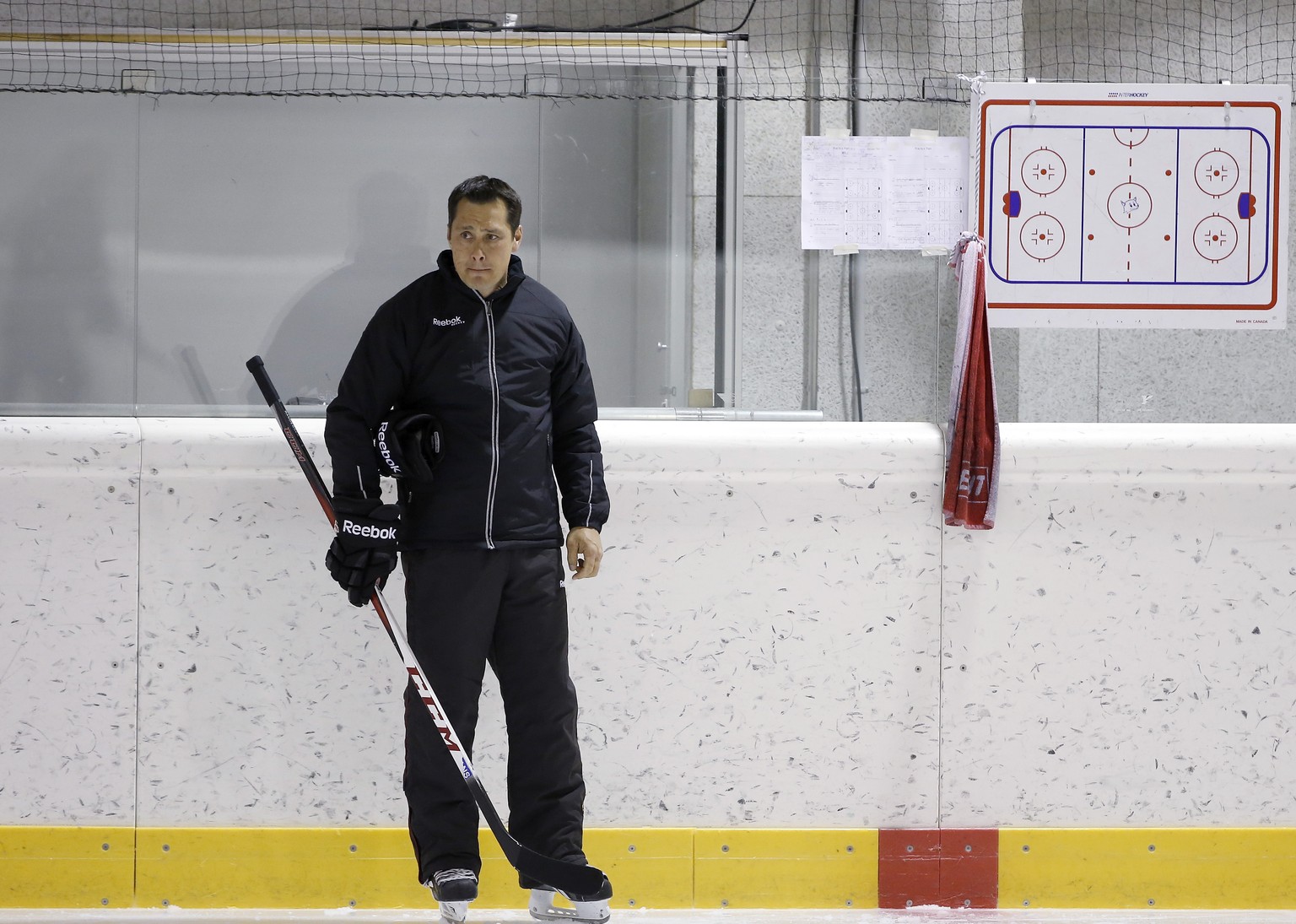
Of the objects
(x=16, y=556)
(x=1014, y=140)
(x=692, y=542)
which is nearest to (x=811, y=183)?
(x=1014, y=140)

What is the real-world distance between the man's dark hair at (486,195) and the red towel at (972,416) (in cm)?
112

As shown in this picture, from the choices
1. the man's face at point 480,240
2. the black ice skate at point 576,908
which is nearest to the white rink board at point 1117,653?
the black ice skate at point 576,908

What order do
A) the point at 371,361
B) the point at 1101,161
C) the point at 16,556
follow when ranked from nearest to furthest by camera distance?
the point at 371,361 → the point at 16,556 → the point at 1101,161

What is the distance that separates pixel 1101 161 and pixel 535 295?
1499 millimetres

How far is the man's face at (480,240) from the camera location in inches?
95.6

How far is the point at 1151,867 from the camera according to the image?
282 centimetres

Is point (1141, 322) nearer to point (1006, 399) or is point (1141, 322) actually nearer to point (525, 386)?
point (1006, 399)

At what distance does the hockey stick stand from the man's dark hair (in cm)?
59

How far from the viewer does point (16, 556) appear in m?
2.75

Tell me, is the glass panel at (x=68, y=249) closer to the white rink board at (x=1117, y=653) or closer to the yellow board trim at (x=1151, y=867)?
the white rink board at (x=1117, y=653)

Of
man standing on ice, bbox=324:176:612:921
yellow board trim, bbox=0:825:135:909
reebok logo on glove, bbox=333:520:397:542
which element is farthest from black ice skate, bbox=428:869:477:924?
yellow board trim, bbox=0:825:135:909

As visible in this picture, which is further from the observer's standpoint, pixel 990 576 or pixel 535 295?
pixel 990 576

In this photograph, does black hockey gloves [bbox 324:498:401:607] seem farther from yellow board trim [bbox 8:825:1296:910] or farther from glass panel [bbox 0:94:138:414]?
glass panel [bbox 0:94:138:414]

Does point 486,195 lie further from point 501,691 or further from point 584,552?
point 501,691
